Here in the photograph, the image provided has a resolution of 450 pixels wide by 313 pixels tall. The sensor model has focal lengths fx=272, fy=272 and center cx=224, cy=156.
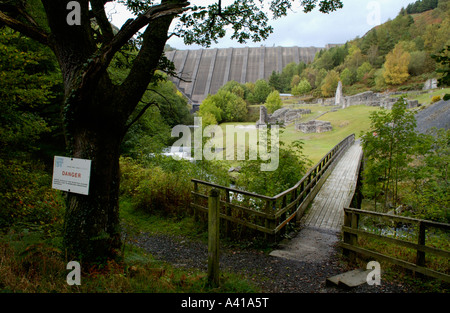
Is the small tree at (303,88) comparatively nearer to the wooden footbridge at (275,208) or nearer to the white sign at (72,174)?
the wooden footbridge at (275,208)

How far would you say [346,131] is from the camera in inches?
1320

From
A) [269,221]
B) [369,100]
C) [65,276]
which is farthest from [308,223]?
[369,100]

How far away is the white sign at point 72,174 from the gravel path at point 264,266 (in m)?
2.57

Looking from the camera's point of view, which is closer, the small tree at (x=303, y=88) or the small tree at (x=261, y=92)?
the small tree at (x=303, y=88)

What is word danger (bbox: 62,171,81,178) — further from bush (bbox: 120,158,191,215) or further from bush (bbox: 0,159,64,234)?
bush (bbox: 120,158,191,215)

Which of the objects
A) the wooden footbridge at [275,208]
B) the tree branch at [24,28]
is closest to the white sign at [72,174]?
the tree branch at [24,28]

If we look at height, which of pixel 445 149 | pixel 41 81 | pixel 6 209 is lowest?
pixel 6 209

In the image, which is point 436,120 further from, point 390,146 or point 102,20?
point 102,20

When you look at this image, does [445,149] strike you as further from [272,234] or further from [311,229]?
[272,234]

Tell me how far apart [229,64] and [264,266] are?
390 ft

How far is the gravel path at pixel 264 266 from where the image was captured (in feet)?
14.0

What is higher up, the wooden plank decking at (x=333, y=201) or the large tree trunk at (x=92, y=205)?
the large tree trunk at (x=92, y=205)
